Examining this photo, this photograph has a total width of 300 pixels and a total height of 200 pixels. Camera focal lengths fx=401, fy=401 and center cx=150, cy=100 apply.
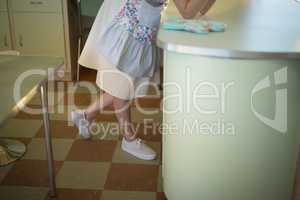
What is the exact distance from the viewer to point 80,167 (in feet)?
7.06

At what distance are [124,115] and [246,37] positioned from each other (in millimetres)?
1029

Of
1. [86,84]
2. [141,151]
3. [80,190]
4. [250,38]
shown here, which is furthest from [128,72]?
[86,84]

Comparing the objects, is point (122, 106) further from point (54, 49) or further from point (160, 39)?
point (54, 49)

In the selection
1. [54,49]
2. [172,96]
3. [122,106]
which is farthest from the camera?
[54,49]

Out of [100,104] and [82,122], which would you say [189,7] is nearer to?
[100,104]

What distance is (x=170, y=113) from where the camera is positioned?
5.08ft

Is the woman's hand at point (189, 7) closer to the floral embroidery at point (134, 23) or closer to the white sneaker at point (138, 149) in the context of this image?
the floral embroidery at point (134, 23)

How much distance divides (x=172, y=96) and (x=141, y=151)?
82cm

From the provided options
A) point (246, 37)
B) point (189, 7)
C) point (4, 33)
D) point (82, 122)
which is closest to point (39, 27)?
point (4, 33)

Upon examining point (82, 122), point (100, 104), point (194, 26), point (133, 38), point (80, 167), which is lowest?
point (80, 167)

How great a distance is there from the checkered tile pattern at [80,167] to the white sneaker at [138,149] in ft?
0.10

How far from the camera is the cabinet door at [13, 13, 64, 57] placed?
3090 millimetres

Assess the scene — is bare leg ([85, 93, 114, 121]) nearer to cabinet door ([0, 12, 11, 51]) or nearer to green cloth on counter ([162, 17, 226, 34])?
green cloth on counter ([162, 17, 226, 34])

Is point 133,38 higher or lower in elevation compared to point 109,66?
higher
